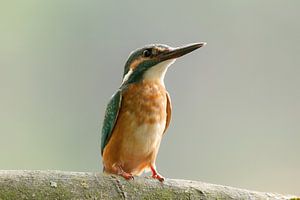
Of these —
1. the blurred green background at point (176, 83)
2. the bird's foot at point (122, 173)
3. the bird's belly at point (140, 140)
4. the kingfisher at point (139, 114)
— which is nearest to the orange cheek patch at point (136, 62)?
the kingfisher at point (139, 114)

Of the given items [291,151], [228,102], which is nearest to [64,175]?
[291,151]

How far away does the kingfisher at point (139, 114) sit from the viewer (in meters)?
2.06

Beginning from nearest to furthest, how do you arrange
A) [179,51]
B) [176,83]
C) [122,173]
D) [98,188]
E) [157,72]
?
[98,188], [122,173], [179,51], [157,72], [176,83]

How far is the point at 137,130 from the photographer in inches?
81.1

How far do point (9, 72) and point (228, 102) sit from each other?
4.97ft

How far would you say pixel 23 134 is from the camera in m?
3.95

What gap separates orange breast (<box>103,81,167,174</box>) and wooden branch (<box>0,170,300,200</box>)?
10.9 inches

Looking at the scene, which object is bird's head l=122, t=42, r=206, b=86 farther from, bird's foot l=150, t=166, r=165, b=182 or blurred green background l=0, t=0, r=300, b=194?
blurred green background l=0, t=0, r=300, b=194

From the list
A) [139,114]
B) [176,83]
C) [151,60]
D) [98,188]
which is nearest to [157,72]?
[151,60]

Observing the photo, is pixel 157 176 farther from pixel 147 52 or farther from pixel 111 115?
pixel 147 52

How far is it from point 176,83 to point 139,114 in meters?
1.80

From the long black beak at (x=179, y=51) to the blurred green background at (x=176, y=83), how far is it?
4.10 feet

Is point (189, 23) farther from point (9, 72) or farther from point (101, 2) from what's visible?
point (9, 72)

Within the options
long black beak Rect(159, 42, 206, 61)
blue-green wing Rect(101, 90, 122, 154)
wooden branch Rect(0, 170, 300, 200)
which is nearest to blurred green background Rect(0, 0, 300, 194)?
blue-green wing Rect(101, 90, 122, 154)
